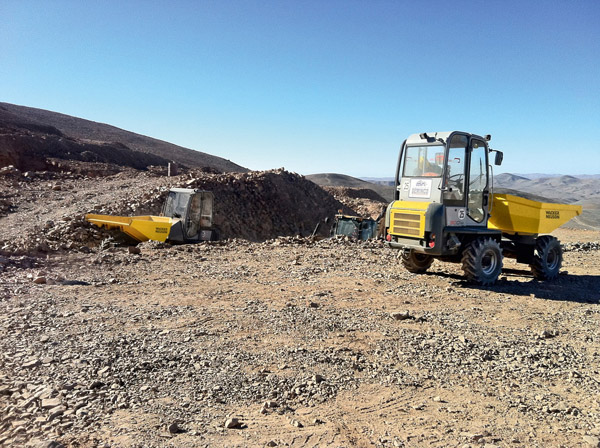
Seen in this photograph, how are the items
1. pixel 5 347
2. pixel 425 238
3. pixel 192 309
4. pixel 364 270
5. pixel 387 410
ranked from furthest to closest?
pixel 364 270 → pixel 425 238 → pixel 192 309 → pixel 5 347 → pixel 387 410

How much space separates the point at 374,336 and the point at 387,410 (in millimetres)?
1715

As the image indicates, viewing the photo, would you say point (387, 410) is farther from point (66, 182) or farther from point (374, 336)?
point (66, 182)

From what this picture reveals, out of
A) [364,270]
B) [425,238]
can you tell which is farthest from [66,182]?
[425,238]

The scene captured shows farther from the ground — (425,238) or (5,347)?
(425,238)

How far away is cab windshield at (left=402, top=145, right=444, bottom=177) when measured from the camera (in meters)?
8.14

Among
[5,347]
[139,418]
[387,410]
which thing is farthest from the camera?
[5,347]

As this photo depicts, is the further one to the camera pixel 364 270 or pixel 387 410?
pixel 364 270

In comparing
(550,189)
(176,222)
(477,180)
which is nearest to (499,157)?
(477,180)

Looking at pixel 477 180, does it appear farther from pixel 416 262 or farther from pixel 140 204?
pixel 140 204

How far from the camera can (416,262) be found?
944 cm

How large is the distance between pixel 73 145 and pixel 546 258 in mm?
34484

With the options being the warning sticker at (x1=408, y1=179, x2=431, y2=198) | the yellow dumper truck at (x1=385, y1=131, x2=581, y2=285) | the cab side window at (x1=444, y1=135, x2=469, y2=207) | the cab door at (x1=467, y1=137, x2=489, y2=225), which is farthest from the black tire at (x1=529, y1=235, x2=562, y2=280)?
the warning sticker at (x1=408, y1=179, x2=431, y2=198)

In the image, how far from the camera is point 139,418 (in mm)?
3471

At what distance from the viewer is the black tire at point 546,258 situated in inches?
371
